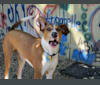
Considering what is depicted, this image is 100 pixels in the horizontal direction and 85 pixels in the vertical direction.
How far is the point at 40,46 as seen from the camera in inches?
186

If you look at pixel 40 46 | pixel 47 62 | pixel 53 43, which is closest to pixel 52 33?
pixel 53 43

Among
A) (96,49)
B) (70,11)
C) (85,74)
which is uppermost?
(70,11)

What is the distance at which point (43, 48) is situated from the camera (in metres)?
4.65

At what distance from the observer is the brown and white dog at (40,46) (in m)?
4.43

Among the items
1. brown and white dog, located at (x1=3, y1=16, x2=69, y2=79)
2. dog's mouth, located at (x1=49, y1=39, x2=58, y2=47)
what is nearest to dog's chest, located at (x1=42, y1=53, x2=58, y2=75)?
brown and white dog, located at (x1=3, y1=16, x2=69, y2=79)

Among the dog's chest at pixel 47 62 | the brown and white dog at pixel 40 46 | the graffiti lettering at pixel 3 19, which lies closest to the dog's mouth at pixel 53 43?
the brown and white dog at pixel 40 46

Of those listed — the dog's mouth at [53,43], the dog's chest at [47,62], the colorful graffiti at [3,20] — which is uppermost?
the colorful graffiti at [3,20]

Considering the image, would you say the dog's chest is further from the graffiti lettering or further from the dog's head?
the graffiti lettering

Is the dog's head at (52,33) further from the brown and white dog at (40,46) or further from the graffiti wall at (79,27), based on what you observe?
the graffiti wall at (79,27)

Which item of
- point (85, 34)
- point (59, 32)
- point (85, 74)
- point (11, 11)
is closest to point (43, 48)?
point (59, 32)

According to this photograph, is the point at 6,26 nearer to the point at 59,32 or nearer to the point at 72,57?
the point at 72,57

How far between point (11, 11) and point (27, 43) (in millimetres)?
3592

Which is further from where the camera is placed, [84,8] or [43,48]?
[84,8]

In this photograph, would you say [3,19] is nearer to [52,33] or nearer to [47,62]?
[47,62]
